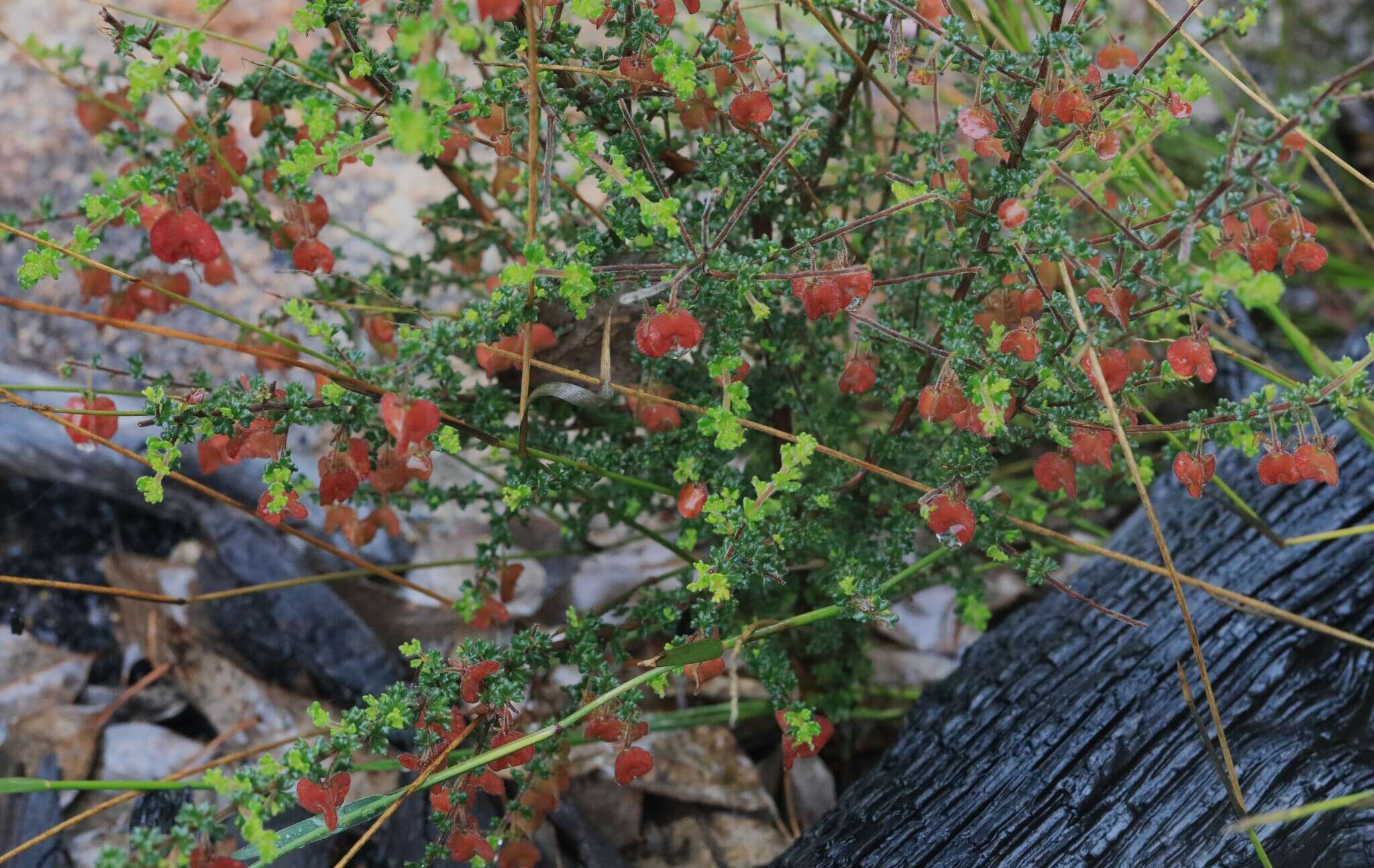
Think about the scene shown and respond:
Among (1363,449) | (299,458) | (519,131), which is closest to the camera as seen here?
(519,131)

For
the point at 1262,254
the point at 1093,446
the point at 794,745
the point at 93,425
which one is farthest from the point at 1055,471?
the point at 93,425

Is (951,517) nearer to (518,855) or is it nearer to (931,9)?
(931,9)

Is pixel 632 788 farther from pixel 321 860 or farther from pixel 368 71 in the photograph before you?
pixel 368 71

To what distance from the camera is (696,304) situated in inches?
39.5

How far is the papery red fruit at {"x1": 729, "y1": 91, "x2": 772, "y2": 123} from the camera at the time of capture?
1.03 m

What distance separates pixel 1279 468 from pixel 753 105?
0.58m

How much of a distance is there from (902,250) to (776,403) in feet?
0.80

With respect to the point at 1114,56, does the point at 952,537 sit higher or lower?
lower

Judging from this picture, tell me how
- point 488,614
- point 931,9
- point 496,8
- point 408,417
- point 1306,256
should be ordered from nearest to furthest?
point 496,8
point 408,417
point 1306,256
point 931,9
point 488,614

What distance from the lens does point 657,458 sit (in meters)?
1.21

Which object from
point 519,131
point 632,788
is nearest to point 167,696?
point 632,788

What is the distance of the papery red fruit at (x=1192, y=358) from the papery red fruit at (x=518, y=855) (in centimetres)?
83

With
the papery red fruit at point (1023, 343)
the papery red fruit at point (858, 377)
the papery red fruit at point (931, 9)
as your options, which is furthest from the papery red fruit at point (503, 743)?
the papery red fruit at point (931, 9)

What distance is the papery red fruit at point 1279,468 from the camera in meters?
0.96
